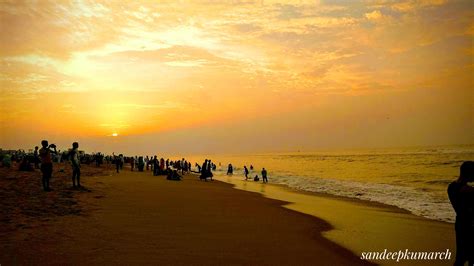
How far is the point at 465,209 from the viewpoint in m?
6.01

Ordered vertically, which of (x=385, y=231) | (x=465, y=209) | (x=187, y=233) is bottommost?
(x=385, y=231)

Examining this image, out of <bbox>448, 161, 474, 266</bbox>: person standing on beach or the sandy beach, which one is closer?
<bbox>448, 161, 474, 266</bbox>: person standing on beach

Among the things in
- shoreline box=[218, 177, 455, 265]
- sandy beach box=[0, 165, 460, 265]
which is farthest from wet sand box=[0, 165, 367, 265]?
shoreline box=[218, 177, 455, 265]

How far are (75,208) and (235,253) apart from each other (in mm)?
7719

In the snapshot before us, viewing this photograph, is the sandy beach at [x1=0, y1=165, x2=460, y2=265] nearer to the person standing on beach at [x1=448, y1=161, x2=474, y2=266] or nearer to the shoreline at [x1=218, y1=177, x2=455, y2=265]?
the shoreline at [x1=218, y1=177, x2=455, y2=265]

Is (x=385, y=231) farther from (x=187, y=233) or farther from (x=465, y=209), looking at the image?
(x=187, y=233)

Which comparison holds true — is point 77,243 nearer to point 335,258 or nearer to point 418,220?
point 335,258

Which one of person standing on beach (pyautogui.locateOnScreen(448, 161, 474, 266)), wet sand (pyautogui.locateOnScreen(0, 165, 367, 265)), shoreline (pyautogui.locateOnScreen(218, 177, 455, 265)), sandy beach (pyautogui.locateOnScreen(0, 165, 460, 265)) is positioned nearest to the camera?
person standing on beach (pyautogui.locateOnScreen(448, 161, 474, 266))

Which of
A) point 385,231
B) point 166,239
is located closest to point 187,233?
point 166,239

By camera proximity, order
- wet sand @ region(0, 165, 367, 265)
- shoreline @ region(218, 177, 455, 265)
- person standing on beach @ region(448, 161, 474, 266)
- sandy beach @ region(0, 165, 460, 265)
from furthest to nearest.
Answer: shoreline @ region(218, 177, 455, 265), sandy beach @ region(0, 165, 460, 265), wet sand @ region(0, 165, 367, 265), person standing on beach @ region(448, 161, 474, 266)

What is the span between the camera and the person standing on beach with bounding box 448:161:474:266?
19.6 ft

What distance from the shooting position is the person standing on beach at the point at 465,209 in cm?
597

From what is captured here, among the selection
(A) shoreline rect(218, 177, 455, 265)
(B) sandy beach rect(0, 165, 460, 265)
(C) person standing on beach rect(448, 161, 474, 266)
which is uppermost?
(C) person standing on beach rect(448, 161, 474, 266)

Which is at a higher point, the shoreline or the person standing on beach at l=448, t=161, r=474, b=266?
the person standing on beach at l=448, t=161, r=474, b=266
